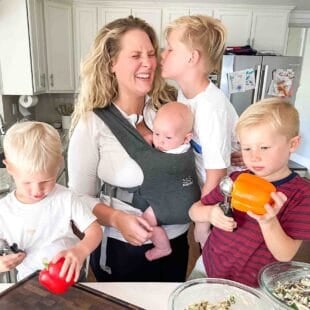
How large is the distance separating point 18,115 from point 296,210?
3.05 metres

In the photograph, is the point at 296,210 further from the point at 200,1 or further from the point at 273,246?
the point at 200,1

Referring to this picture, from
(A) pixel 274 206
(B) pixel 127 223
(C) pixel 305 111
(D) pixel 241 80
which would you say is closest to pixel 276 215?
(A) pixel 274 206

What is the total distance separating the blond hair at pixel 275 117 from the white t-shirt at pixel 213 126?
7.4 inches

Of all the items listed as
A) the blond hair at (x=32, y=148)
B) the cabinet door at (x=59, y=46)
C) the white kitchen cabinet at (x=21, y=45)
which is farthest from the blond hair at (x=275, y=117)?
the cabinet door at (x=59, y=46)

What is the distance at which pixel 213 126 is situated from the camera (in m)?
1.06

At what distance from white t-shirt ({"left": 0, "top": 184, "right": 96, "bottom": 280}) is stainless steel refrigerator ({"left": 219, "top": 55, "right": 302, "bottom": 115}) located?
2.99 m

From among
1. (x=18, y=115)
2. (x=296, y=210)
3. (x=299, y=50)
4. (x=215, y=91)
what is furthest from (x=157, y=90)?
(x=299, y=50)

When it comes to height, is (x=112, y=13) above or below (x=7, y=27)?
above

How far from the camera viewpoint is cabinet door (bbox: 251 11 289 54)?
3.63 meters

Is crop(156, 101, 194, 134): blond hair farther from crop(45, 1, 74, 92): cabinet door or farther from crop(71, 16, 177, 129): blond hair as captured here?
crop(45, 1, 74, 92): cabinet door

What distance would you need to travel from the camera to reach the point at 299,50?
495cm

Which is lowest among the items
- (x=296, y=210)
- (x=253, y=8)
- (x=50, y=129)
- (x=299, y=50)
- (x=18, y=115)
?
(x=18, y=115)

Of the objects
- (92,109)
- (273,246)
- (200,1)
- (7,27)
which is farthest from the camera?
(200,1)

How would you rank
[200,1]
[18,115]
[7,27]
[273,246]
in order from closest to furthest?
[273,246]
[7,27]
[18,115]
[200,1]
